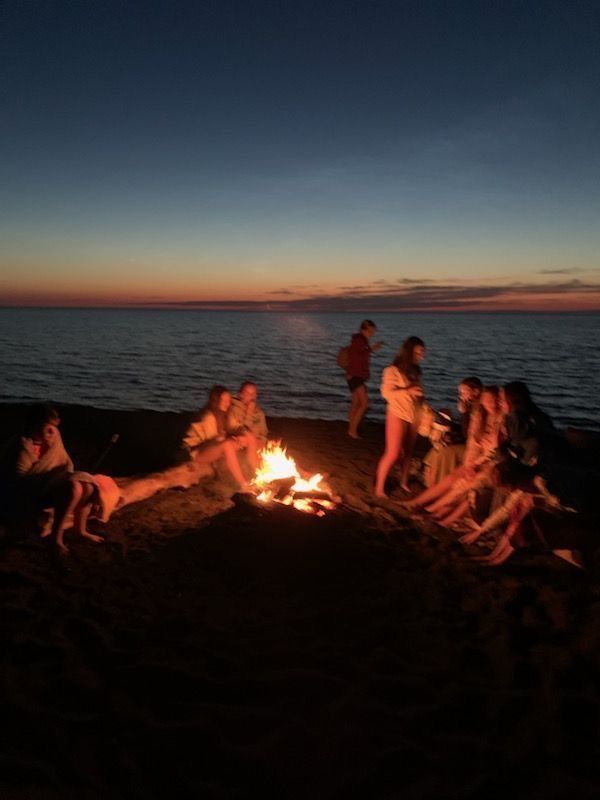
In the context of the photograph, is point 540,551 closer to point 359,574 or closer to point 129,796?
point 359,574

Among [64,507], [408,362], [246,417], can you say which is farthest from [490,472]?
[64,507]

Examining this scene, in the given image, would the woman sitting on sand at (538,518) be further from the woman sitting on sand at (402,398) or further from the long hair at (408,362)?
the long hair at (408,362)

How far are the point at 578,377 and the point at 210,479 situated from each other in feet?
84.7

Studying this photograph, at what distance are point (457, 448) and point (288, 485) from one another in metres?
2.26

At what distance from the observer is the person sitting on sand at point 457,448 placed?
6.73 m

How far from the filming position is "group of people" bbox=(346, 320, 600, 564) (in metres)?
5.27

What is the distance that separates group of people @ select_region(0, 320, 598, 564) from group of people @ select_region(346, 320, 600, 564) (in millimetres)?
13

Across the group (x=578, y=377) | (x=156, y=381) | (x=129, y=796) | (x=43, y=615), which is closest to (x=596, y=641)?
(x=129, y=796)

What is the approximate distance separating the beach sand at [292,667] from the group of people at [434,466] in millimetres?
425

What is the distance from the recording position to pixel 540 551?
5.50m

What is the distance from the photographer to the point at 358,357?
983 centimetres

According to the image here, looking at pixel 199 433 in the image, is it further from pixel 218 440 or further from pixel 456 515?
pixel 456 515

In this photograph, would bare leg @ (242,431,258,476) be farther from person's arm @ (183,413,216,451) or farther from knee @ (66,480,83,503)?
knee @ (66,480,83,503)

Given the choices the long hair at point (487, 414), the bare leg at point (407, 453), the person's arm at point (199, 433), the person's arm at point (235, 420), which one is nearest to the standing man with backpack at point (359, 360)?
the bare leg at point (407, 453)
